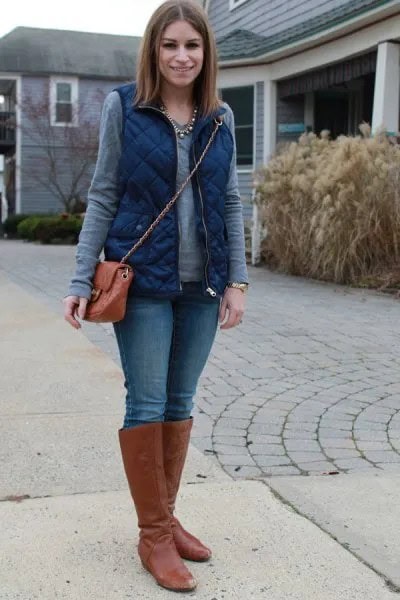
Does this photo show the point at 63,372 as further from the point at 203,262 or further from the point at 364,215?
the point at 364,215

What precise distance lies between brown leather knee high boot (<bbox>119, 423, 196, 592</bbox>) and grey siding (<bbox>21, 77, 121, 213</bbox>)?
97.6 feet

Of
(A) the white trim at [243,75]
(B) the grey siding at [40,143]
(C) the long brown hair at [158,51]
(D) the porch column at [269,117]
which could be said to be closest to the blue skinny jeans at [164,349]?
(C) the long brown hair at [158,51]

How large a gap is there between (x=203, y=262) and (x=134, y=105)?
584 mm

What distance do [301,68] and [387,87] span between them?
2610 millimetres

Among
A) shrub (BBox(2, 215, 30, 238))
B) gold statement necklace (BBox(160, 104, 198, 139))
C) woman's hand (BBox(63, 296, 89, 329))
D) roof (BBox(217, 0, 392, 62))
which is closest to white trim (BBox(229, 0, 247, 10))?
roof (BBox(217, 0, 392, 62))

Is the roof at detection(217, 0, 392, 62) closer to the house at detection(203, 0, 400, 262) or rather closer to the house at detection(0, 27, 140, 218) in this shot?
the house at detection(203, 0, 400, 262)

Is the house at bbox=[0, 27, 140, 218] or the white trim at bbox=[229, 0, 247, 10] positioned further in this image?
the house at bbox=[0, 27, 140, 218]

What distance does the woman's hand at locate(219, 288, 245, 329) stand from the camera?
2957 mm

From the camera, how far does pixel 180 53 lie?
8.88 ft

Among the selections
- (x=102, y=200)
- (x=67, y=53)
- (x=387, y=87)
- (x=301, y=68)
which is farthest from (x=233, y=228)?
(x=67, y=53)

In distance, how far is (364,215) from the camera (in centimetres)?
1086

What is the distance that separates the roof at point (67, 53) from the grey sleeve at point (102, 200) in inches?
1211

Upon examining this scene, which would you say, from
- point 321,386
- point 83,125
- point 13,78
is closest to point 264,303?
point 321,386

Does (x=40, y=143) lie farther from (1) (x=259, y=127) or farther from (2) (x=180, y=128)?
(2) (x=180, y=128)
